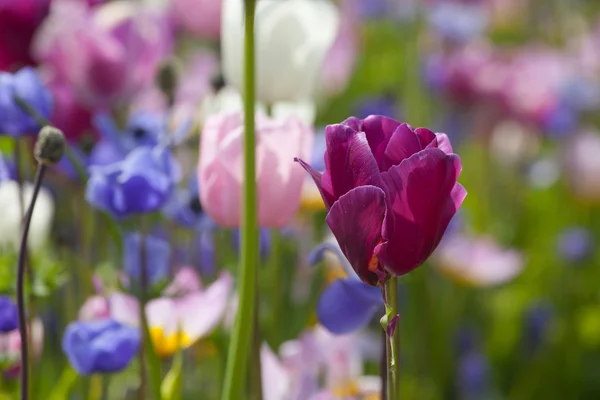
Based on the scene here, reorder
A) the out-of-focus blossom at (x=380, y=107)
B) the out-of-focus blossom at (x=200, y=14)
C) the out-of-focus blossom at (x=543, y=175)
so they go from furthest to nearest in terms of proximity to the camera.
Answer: the out-of-focus blossom at (x=543, y=175), the out-of-focus blossom at (x=380, y=107), the out-of-focus blossom at (x=200, y=14)

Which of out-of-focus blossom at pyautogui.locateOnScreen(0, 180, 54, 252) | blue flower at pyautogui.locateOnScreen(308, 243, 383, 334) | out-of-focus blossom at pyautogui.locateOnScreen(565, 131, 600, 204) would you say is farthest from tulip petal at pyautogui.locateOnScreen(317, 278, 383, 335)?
out-of-focus blossom at pyautogui.locateOnScreen(565, 131, 600, 204)

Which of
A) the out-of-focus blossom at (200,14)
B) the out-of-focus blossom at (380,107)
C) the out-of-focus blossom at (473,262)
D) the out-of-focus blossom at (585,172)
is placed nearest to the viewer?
the out-of-focus blossom at (200,14)

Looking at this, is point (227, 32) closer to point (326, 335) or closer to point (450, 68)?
point (326, 335)

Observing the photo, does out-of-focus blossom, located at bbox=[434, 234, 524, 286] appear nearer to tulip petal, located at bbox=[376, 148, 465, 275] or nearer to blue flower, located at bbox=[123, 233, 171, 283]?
Answer: blue flower, located at bbox=[123, 233, 171, 283]

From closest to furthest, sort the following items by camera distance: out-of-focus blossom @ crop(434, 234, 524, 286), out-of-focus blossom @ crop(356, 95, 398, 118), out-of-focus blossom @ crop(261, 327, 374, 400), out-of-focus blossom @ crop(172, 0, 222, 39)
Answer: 1. out-of-focus blossom @ crop(261, 327, 374, 400)
2. out-of-focus blossom @ crop(172, 0, 222, 39)
3. out-of-focus blossom @ crop(434, 234, 524, 286)
4. out-of-focus blossom @ crop(356, 95, 398, 118)

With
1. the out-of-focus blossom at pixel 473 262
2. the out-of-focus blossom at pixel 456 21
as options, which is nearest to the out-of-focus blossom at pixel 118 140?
the out-of-focus blossom at pixel 473 262

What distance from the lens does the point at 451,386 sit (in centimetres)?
122

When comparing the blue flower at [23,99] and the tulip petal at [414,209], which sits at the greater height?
the blue flower at [23,99]

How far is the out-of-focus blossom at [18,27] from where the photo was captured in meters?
0.77

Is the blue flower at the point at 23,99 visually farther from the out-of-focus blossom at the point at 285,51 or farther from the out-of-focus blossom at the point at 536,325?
the out-of-focus blossom at the point at 536,325

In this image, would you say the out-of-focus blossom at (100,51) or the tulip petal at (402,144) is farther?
the out-of-focus blossom at (100,51)

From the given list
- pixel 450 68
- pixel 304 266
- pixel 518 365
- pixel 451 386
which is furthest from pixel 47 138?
pixel 450 68

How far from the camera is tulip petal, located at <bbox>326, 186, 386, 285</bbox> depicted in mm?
370

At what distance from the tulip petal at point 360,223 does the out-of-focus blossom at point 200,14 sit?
77 cm
